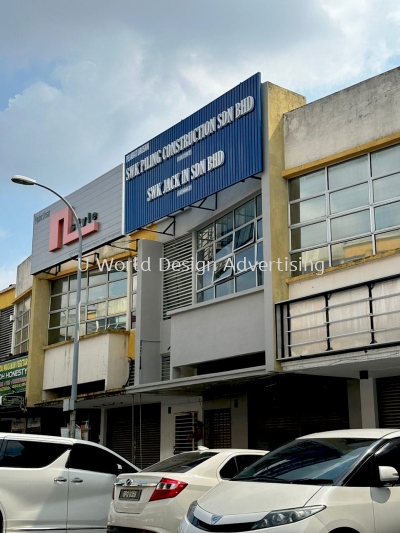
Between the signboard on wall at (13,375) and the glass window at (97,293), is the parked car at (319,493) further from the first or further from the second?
the signboard on wall at (13,375)

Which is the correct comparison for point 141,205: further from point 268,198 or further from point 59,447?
point 59,447

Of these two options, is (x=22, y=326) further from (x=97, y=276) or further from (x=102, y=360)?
(x=102, y=360)

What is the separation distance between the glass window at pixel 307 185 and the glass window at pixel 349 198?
1.33ft

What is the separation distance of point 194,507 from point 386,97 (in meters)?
9.54

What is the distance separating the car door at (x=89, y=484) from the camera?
1078 cm

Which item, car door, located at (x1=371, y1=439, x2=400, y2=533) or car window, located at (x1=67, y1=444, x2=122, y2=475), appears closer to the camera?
car door, located at (x1=371, y1=439, x2=400, y2=533)

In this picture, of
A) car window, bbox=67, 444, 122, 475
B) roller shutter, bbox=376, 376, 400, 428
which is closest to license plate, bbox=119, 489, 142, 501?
car window, bbox=67, 444, 122, 475

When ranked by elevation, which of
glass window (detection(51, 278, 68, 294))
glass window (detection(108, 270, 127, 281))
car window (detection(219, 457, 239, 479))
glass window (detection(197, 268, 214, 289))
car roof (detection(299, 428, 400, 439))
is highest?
glass window (detection(51, 278, 68, 294))

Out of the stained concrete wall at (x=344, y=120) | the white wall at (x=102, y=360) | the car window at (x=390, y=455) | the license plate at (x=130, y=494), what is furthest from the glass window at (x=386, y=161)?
the white wall at (x=102, y=360)

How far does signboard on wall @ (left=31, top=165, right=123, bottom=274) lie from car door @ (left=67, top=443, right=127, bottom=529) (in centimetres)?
1003

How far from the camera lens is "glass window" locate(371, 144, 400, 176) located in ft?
45.9

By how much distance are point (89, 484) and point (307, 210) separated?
7.43 m

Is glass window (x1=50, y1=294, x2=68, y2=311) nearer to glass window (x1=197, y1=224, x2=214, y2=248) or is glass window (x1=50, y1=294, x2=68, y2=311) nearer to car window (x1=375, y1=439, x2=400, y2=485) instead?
glass window (x1=197, y1=224, x2=214, y2=248)

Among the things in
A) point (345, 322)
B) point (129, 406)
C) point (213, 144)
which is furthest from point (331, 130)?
point (129, 406)
